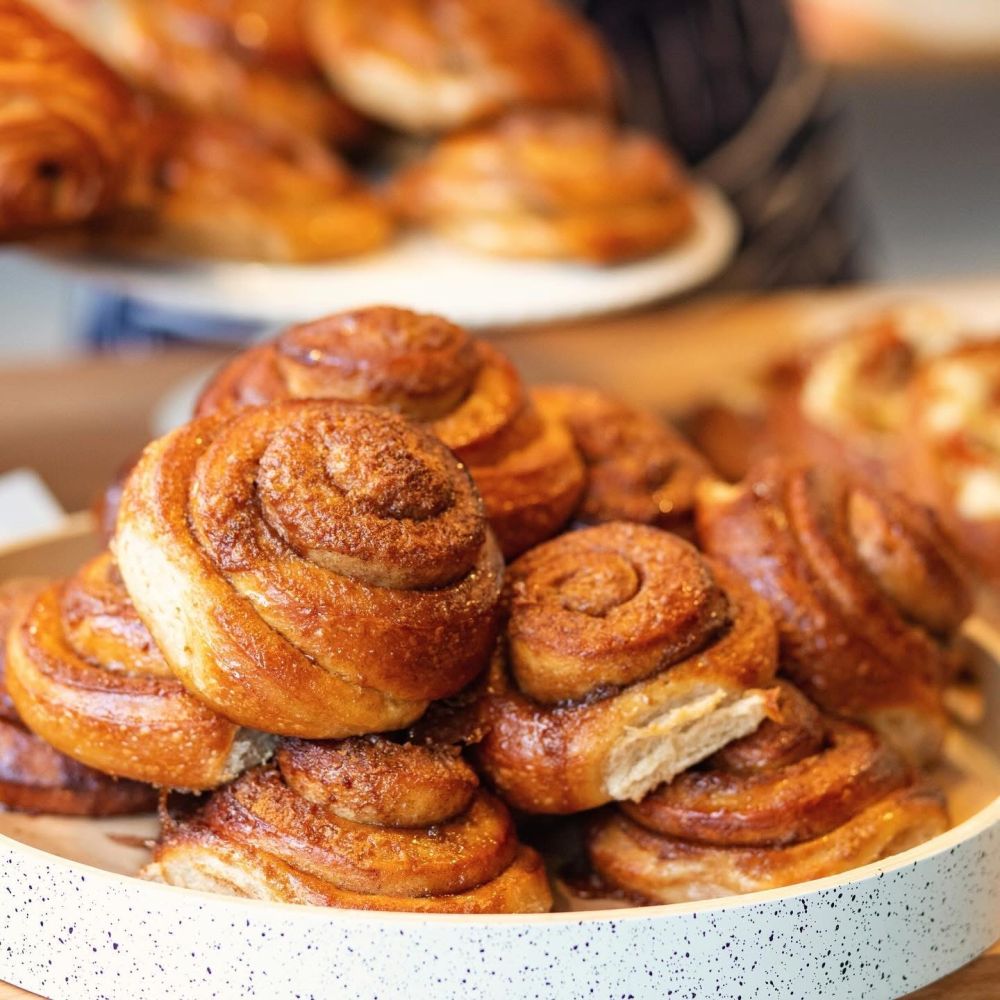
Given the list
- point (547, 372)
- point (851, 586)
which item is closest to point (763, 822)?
point (851, 586)

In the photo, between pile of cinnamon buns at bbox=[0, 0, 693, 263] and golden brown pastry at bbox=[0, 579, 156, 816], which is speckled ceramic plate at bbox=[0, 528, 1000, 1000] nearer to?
golden brown pastry at bbox=[0, 579, 156, 816]

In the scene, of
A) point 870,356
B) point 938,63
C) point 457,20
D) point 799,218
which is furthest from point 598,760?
point 938,63

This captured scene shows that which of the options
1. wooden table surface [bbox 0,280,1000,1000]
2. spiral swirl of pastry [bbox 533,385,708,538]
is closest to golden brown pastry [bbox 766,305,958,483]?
wooden table surface [bbox 0,280,1000,1000]

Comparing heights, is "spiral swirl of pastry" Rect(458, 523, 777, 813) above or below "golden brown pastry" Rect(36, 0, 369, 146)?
above

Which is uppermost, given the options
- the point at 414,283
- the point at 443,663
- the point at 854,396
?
the point at 443,663

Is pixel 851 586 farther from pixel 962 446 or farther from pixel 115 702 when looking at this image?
pixel 962 446

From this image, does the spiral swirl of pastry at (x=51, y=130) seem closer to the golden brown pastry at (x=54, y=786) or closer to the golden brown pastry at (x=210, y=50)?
the golden brown pastry at (x=210, y=50)

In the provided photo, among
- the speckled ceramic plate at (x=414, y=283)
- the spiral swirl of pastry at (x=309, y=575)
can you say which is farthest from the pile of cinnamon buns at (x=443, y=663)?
the speckled ceramic plate at (x=414, y=283)
